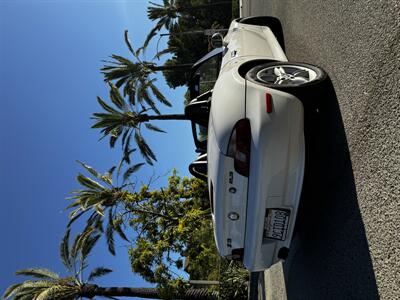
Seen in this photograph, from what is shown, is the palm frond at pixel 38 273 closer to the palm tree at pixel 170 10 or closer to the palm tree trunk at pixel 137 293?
the palm tree trunk at pixel 137 293

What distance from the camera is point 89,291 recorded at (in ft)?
50.4

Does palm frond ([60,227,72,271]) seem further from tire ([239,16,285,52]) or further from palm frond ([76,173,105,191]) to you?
tire ([239,16,285,52])

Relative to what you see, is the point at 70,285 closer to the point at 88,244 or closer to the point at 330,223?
the point at 88,244

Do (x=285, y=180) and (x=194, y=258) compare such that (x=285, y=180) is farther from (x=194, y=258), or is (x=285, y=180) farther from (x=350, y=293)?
(x=194, y=258)

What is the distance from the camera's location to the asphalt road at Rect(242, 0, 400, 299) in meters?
3.11

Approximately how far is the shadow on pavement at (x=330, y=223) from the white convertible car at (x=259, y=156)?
31 centimetres

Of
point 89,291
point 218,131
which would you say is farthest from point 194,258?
point 218,131

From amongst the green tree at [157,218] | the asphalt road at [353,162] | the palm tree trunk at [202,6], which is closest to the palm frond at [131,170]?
the green tree at [157,218]

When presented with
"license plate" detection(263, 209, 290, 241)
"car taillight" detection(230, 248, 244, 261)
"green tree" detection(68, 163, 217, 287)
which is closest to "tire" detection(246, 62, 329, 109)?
"license plate" detection(263, 209, 290, 241)

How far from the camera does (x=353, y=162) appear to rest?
12.3 feet

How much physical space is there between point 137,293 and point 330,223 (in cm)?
1216

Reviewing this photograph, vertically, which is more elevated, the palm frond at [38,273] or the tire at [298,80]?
the tire at [298,80]

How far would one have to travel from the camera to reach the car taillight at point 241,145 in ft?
13.2

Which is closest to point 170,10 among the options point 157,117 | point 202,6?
point 202,6
